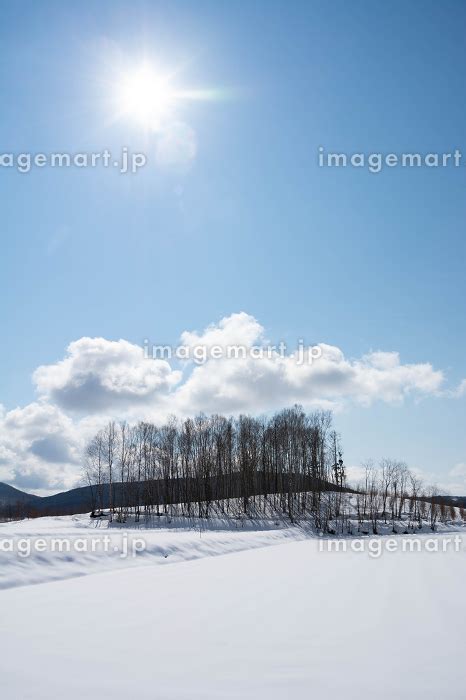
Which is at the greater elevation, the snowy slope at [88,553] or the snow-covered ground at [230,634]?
the snow-covered ground at [230,634]

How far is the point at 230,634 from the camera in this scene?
802 centimetres

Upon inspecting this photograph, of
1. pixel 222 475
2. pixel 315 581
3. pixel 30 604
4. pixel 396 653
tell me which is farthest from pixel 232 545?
pixel 222 475

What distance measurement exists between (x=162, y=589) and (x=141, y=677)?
695cm

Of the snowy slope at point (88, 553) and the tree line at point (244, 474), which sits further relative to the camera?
the tree line at point (244, 474)

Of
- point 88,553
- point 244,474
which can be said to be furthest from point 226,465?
point 88,553

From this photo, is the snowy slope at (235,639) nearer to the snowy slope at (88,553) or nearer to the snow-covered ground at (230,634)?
the snow-covered ground at (230,634)

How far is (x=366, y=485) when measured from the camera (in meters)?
61.9

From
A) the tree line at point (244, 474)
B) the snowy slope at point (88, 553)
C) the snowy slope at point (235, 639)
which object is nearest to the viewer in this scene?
the snowy slope at point (235, 639)

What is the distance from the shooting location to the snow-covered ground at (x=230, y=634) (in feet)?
18.6

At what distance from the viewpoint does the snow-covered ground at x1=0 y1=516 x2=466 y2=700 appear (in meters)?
5.67

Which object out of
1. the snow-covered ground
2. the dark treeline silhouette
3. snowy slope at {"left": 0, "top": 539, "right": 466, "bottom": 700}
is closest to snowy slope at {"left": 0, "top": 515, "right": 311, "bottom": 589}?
the snow-covered ground

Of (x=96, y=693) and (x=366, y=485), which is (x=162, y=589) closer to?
(x=96, y=693)

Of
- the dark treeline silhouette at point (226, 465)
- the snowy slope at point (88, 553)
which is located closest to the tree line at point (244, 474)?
the dark treeline silhouette at point (226, 465)

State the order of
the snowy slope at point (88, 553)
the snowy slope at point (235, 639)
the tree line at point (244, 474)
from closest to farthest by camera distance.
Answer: the snowy slope at point (235, 639) → the snowy slope at point (88, 553) → the tree line at point (244, 474)
